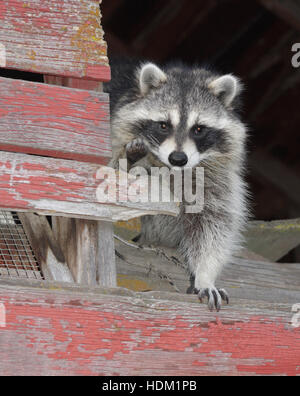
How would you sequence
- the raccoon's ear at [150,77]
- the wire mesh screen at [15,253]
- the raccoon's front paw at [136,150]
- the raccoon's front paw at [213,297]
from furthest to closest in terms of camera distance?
the raccoon's ear at [150,77], the raccoon's front paw at [136,150], the wire mesh screen at [15,253], the raccoon's front paw at [213,297]

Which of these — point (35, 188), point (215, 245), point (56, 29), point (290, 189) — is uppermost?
point (290, 189)

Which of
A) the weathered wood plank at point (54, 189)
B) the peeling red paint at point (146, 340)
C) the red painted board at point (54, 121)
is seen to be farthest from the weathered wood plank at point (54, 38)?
the peeling red paint at point (146, 340)

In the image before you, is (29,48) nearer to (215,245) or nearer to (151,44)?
(215,245)

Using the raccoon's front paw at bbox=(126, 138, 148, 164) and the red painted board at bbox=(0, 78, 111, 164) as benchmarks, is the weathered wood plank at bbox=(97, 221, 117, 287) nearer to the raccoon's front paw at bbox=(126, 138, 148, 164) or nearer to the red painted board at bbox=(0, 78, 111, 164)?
the red painted board at bbox=(0, 78, 111, 164)

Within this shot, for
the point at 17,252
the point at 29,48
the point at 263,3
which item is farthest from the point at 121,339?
the point at 263,3

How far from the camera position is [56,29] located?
2344mm

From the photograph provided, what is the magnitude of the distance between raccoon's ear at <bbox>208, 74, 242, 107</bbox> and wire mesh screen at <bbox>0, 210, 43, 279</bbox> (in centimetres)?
116

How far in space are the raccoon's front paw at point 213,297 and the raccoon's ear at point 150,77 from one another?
116 centimetres

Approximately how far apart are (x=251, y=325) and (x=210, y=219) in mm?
856

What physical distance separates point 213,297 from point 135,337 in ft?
1.18

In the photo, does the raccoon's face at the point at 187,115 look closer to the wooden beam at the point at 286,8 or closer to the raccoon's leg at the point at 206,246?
the raccoon's leg at the point at 206,246

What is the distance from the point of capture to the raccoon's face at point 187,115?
10.1 feet

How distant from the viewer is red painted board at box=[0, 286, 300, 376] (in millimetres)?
1996

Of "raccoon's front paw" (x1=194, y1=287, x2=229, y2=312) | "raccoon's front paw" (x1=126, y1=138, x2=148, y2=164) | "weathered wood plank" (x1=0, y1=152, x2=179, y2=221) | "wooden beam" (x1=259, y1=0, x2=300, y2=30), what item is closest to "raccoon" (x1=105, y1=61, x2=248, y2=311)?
"raccoon's front paw" (x1=126, y1=138, x2=148, y2=164)
